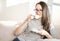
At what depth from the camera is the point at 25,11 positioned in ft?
5.57

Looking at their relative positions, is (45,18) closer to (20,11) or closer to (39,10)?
(39,10)

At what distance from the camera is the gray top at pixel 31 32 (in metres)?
1.41

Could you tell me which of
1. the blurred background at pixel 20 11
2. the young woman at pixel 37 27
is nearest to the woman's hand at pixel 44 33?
the young woman at pixel 37 27

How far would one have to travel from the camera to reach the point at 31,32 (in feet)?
4.78

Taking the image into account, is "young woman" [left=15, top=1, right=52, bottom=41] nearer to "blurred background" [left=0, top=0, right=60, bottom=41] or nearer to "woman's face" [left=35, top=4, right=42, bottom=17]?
"woman's face" [left=35, top=4, right=42, bottom=17]

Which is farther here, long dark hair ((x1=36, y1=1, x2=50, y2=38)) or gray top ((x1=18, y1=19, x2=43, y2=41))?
long dark hair ((x1=36, y1=1, x2=50, y2=38))

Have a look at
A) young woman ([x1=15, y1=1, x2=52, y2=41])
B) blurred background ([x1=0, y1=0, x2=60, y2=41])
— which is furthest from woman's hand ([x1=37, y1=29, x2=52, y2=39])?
blurred background ([x1=0, y1=0, x2=60, y2=41])

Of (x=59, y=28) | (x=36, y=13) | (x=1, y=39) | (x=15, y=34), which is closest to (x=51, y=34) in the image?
(x=59, y=28)

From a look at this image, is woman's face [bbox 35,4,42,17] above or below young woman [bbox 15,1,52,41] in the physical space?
above

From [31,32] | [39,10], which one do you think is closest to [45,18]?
[39,10]

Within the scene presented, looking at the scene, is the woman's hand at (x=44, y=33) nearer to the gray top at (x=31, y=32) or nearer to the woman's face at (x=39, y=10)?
the gray top at (x=31, y=32)

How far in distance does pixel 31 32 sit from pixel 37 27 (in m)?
0.09

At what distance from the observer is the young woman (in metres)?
1.45

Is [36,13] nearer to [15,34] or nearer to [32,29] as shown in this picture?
[32,29]
